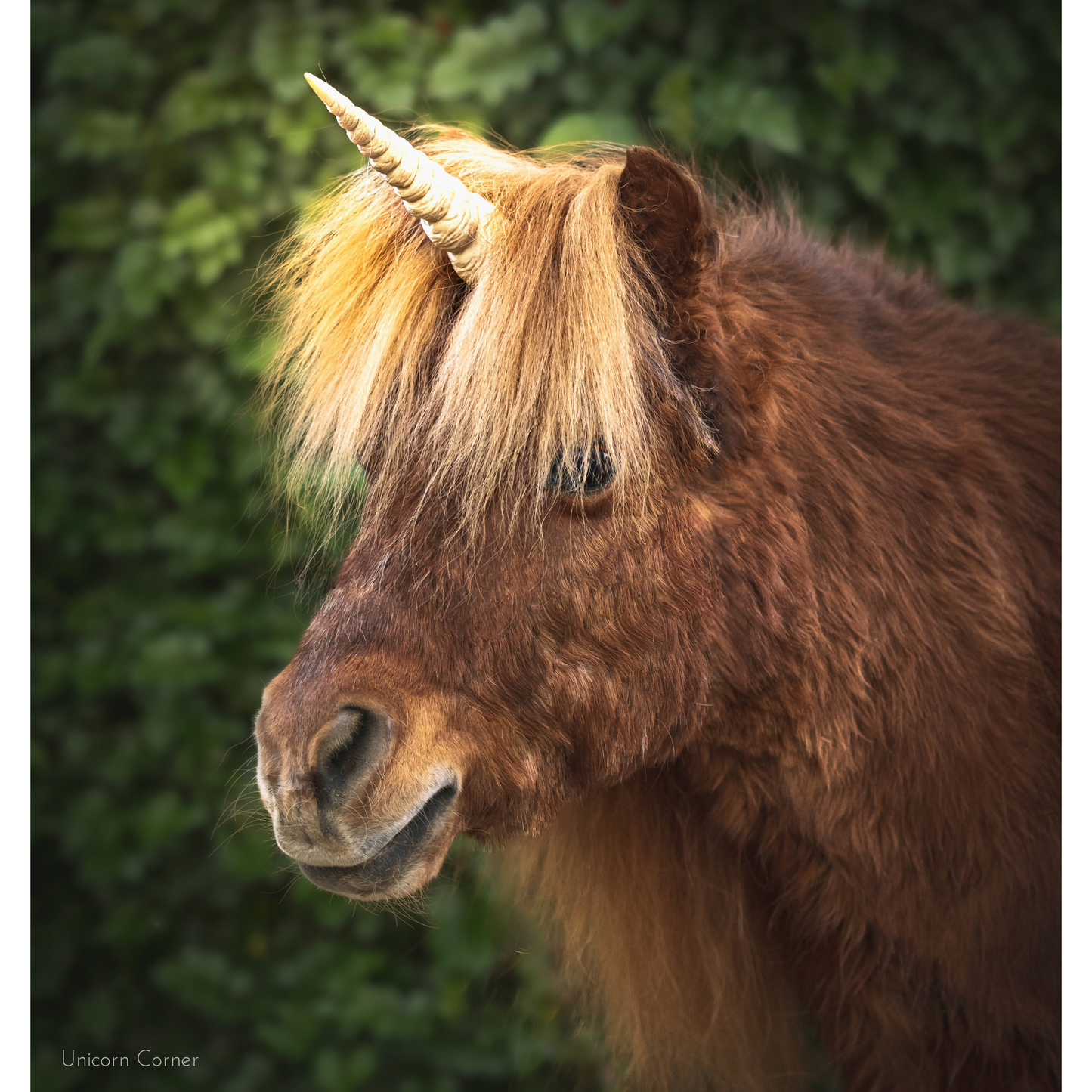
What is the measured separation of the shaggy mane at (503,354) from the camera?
1000mm

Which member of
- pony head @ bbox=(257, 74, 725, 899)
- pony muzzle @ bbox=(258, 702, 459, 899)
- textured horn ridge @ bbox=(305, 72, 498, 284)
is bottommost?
pony muzzle @ bbox=(258, 702, 459, 899)

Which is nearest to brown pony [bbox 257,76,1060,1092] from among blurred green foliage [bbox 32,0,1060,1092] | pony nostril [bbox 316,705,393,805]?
pony nostril [bbox 316,705,393,805]

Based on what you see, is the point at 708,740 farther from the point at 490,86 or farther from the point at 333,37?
the point at 333,37

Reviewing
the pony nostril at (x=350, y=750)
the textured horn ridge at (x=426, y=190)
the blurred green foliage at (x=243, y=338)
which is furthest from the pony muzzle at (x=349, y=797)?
the blurred green foliage at (x=243, y=338)

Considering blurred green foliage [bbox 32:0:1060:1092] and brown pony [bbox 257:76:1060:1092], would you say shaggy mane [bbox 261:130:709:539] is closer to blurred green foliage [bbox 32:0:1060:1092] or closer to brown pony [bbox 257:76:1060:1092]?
brown pony [bbox 257:76:1060:1092]

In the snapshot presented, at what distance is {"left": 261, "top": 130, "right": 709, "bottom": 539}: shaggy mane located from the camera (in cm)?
100

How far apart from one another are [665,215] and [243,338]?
128 centimetres

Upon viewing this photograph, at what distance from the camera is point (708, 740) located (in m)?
1.12

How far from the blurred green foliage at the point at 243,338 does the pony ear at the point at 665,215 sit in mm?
890

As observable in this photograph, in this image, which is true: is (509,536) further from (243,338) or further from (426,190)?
(243,338)

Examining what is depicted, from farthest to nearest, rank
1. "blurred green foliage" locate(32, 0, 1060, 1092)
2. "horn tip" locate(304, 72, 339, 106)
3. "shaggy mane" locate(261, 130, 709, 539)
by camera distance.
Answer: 1. "blurred green foliage" locate(32, 0, 1060, 1092)
2. "shaggy mane" locate(261, 130, 709, 539)
3. "horn tip" locate(304, 72, 339, 106)

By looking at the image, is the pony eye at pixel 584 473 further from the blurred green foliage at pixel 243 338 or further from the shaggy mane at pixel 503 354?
the blurred green foliage at pixel 243 338
